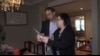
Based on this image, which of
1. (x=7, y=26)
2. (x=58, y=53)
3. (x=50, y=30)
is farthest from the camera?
(x=7, y=26)

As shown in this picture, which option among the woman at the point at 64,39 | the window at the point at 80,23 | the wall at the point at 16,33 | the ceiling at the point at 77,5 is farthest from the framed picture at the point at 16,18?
the window at the point at 80,23

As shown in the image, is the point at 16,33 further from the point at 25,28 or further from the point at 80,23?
the point at 80,23

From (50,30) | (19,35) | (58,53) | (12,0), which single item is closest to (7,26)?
(19,35)

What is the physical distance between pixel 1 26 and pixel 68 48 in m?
3.77

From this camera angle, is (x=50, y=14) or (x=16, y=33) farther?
(x=16, y=33)

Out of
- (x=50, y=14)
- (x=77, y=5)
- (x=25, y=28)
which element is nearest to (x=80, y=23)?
(x=77, y=5)

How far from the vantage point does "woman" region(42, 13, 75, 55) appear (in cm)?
170

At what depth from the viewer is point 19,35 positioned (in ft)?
18.2

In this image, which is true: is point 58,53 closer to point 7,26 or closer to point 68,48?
point 68,48

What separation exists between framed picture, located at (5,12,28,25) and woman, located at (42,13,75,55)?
371cm

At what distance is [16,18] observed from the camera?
5430mm

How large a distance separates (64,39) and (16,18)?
3977mm

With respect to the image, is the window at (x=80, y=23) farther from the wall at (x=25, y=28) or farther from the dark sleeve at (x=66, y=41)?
the dark sleeve at (x=66, y=41)

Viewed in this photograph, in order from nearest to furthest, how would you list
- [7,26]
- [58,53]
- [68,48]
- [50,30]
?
[68,48], [58,53], [50,30], [7,26]
